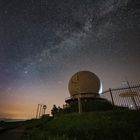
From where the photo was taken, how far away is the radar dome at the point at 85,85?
115ft

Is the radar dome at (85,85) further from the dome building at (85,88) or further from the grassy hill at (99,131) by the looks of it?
the grassy hill at (99,131)

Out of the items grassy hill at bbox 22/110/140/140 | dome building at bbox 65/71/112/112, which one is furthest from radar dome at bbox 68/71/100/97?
grassy hill at bbox 22/110/140/140

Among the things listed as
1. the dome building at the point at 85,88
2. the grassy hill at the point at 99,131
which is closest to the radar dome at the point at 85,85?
the dome building at the point at 85,88

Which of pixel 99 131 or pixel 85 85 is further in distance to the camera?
pixel 85 85

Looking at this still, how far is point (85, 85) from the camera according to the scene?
35.5 meters

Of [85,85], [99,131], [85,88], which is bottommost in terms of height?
[99,131]

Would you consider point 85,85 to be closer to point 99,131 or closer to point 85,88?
point 85,88

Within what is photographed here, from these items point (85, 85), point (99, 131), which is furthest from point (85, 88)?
point (99, 131)

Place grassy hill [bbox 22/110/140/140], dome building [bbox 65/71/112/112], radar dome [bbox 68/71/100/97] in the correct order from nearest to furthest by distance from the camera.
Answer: grassy hill [bbox 22/110/140/140], dome building [bbox 65/71/112/112], radar dome [bbox 68/71/100/97]

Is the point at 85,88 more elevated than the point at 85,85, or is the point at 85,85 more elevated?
the point at 85,85

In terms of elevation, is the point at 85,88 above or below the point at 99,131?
above

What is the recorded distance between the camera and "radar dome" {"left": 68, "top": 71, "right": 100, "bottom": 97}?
35.2m

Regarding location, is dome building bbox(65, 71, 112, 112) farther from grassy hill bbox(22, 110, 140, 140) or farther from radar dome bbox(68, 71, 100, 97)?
grassy hill bbox(22, 110, 140, 140)

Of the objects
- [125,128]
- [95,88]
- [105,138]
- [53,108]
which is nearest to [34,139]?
[105,138]
